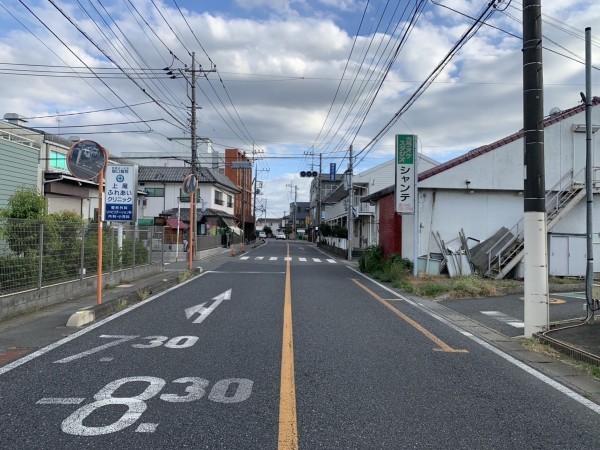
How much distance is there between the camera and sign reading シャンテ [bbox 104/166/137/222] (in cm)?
1434

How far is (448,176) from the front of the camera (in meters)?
19.6

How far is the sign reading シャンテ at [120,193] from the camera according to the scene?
1434 centimetres

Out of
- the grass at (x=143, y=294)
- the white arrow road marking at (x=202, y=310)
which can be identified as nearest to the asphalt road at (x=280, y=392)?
the white arrow road marking at (x=202, y=310)

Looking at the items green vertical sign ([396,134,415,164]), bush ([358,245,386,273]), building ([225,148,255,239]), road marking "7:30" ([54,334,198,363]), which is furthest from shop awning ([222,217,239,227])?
road marking "7:30" ([54,334,198,363])

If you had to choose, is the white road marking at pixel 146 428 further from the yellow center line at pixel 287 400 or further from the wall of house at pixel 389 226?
the wall of house at pixel 389 226

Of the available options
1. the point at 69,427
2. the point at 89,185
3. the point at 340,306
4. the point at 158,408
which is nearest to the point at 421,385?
the point at 158,408

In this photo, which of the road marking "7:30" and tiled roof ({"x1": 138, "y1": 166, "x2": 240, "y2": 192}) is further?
tiled roof ({"x1": 138, "y1": 166, "x2": 240, "y2": 192})

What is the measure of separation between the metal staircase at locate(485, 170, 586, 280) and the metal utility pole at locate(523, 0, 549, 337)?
376 inches

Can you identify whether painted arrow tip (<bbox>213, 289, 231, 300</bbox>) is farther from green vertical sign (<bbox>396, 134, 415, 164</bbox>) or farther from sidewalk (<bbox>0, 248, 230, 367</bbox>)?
green vertical sign (<bbox>396, 134, 415, 164</bbox>)

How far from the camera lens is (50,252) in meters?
10.4

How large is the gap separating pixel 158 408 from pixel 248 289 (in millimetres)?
9841

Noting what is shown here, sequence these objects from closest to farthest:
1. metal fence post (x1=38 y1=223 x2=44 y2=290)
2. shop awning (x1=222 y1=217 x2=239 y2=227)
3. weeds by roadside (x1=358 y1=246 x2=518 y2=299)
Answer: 1. metal fence post (x1=38 y1=223 x2=44 y2=290)
2. weeds by roadside (x1=358 y1=246 x2=518 y2=299)
3. shop awning (x1=222 y1=217 x2=239 y2=227)

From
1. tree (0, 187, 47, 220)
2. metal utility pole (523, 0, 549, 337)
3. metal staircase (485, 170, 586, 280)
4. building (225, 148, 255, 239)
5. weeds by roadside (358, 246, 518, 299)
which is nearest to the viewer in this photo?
metal utility pole (523, 0, 549, 337)

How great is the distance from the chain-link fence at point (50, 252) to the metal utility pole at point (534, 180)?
30.4 feet
